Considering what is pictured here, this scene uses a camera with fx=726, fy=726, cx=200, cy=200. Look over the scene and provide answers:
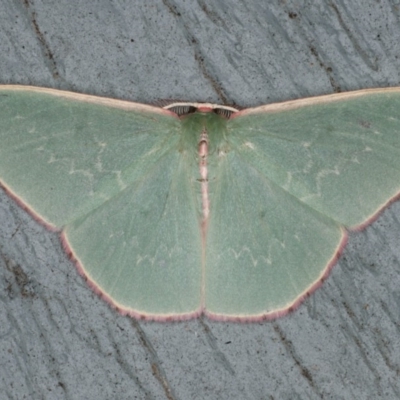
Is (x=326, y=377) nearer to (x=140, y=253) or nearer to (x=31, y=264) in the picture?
(x=140, y=253)

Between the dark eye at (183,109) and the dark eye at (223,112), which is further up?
the dark eye at (223,112)

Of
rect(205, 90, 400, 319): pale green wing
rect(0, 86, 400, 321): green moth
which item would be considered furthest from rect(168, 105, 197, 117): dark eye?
rect(205, 90, 400, 319): pale green wing

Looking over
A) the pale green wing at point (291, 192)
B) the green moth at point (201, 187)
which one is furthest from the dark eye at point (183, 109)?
the pale green wing at point (291, 192)

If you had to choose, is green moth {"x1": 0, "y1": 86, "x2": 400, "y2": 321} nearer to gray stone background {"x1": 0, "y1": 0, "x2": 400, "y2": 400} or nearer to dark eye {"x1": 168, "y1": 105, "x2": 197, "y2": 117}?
dark eye {"x1": 168, "y1": 105, "x2": 197, "y2": 117}

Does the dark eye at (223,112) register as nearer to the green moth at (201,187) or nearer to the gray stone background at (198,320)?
the green moth at (201,187)

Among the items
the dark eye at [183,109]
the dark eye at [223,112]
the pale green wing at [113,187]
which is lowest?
the pale green wing at [113,187]

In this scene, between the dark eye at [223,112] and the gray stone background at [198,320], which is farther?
the gray stone background at [198,320]

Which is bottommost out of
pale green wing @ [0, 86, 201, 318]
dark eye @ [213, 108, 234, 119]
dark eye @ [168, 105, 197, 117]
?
pale green wing @ [0, 86, 201, 318]

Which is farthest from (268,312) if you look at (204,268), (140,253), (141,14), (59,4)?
(59,4)
